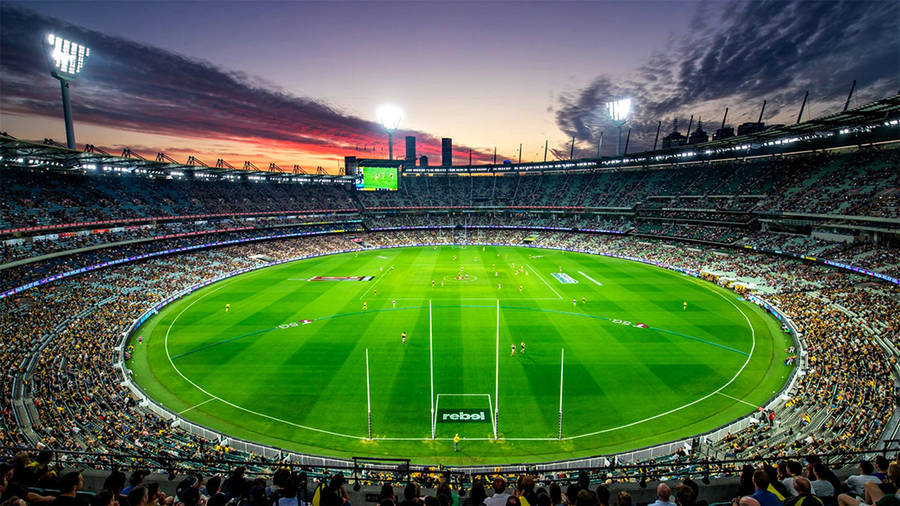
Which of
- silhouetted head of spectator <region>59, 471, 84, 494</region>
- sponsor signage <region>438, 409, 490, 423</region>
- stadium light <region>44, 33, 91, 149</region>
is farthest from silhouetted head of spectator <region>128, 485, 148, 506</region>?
stadium light <region>44, 33, 91, 149</region>

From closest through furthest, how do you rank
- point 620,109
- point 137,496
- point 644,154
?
1. point 137,496
2. point 620,109
3. point 644,154

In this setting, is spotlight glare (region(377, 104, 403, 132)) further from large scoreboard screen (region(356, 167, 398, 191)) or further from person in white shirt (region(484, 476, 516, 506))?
person in white shirt (region(484, 476, 516, 506))

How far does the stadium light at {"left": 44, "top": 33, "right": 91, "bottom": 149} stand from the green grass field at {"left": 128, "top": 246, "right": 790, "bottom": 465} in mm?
29398

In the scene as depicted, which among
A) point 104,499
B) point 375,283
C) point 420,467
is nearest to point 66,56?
point 375,283

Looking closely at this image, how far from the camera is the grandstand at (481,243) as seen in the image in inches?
751

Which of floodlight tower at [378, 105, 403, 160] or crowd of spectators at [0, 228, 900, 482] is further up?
floodlight tower at [378, 105, 403, 160]

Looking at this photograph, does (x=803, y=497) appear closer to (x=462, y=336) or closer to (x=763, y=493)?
(x=763, y=493)

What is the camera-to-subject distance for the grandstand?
19.1 metres

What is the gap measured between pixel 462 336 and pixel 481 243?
198 ft

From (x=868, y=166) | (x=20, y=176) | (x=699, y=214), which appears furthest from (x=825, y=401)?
(x=20, y=176)

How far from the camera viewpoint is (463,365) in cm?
2927

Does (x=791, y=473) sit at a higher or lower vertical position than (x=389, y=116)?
lower

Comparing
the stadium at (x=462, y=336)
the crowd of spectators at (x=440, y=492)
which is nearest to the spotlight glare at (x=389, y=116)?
the stadium at (x=462, y=336)

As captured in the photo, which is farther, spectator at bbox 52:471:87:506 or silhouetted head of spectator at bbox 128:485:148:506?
spectator at bbox 52:471:87:506
